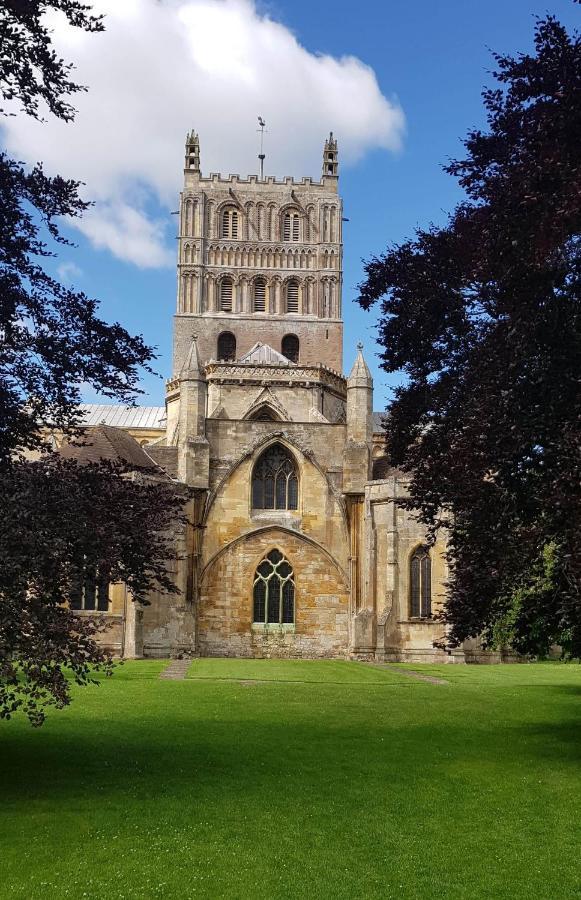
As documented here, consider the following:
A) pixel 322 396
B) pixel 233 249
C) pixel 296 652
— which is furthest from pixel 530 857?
pixel 233 249

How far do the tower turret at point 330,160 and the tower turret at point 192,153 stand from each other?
998 cm

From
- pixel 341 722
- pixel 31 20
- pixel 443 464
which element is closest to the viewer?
pixel 31 20

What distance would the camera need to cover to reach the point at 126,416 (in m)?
67.8

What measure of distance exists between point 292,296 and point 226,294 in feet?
15.9

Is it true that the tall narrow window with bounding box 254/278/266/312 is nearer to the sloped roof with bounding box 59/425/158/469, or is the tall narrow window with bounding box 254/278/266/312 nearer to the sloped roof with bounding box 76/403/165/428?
the sloped roof with bounding box 76/403/165/428

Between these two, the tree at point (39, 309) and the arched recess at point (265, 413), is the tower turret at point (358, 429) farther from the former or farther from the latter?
the tree at point (39, 309)

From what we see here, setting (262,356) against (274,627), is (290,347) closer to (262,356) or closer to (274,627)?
(262,356)

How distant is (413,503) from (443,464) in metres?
1.91

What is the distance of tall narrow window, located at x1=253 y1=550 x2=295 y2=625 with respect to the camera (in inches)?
1590

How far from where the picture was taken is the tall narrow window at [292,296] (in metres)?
70.9

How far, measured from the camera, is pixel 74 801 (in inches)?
424

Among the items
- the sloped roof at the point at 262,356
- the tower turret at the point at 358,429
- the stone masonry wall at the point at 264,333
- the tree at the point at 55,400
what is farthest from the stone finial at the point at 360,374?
the tree at the point at 55,400

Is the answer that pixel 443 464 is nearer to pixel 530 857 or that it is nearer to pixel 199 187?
pixel 530 857

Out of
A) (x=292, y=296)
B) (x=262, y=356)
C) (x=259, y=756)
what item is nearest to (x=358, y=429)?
(x=262, y=356)
